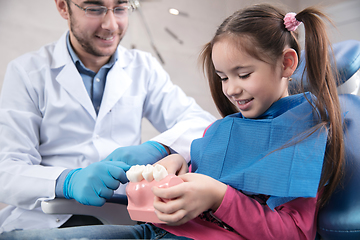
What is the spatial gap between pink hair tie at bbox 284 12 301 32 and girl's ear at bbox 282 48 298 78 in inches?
2.4

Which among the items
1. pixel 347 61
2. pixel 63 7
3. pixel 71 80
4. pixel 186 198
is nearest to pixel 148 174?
pixel 186 198

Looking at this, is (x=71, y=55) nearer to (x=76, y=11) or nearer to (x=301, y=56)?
(x=76, y=11)

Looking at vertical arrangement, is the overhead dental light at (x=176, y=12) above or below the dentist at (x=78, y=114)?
above

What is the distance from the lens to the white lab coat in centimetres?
94

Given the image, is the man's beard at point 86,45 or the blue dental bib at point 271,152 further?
the man's beard at point 86,45

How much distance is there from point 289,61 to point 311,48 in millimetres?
64

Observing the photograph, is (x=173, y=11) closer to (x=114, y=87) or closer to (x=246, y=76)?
(x=114, y=87)

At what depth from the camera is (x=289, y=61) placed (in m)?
0.74

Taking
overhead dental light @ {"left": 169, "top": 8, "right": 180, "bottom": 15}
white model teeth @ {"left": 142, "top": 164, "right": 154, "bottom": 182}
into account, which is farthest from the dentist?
overhead dental light @ {"left": 169, "top": 8, "right": 180, "bottom": 15}

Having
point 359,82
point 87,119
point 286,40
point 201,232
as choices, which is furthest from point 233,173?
point 87,119

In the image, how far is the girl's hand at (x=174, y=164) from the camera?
791mm

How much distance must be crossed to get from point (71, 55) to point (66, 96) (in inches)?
8.3

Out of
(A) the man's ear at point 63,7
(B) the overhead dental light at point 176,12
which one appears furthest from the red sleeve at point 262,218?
(B) the overhead dental light at point 176,12

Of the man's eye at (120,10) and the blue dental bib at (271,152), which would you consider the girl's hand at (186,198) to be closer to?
the blue dental bib at (271,152)
